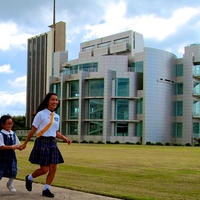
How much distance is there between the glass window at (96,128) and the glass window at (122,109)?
9.65 ft

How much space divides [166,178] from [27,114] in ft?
303

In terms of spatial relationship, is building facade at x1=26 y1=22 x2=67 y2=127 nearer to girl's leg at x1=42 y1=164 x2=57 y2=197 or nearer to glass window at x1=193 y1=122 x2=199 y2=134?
glass window at x1=193 y1=122 x2=199 y2=134

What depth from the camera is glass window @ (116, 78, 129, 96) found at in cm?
5869

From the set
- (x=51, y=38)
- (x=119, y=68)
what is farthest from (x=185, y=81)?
(x=51, y=38)

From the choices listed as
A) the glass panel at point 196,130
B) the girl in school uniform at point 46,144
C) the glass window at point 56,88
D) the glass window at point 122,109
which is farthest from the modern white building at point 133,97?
Answer: the girl in school uniform at point 46,144

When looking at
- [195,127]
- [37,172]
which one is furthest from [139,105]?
[37,172]

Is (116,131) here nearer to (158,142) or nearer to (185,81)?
(158,142)

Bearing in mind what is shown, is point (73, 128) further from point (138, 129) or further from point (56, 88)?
point (138, 129)

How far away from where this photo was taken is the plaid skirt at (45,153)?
23.0ft

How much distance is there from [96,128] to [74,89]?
718 centimetres

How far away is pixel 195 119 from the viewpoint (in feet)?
200

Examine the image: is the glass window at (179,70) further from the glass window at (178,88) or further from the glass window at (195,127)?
the glass window at (195,127)

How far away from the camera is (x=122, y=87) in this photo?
194 feet

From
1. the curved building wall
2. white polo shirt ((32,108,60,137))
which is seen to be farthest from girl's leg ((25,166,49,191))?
the curved building wall
